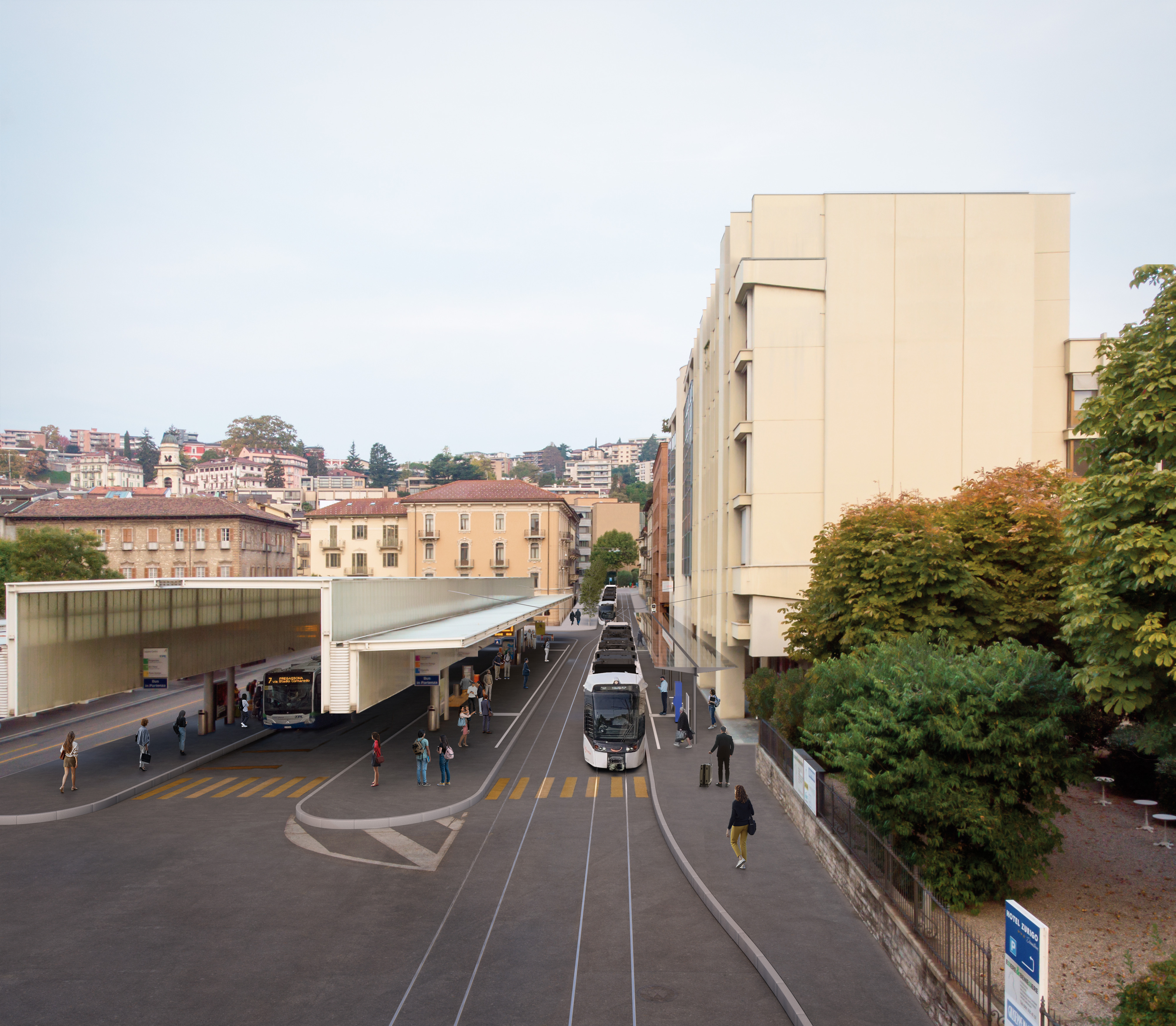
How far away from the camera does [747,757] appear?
27.3m

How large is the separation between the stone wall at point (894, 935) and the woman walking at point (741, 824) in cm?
156

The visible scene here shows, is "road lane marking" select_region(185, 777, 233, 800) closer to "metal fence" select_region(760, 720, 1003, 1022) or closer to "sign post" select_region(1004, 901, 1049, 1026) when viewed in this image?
"metal fence" select_region(760, 720, 1003, 1022)

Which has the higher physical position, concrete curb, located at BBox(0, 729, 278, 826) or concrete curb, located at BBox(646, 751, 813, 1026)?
concrete curb, located at BBox(646, 751, 813, 1026)

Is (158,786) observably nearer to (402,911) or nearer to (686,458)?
(402,911)

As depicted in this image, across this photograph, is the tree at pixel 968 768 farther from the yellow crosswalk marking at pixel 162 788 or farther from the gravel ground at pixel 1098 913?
the yellow crosswalk marking at pixel 162 788

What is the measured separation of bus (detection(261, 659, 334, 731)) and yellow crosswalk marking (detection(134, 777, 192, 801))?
5.55 m

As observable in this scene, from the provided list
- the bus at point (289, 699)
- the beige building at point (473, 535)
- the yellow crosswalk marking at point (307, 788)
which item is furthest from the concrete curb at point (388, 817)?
the beige building at point (473, 535)

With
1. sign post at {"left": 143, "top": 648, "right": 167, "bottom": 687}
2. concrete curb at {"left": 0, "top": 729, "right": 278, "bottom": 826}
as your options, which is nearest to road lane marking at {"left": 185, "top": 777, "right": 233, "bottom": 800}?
concrete curb at {"left": 0, "top": 729, "right": 278, "bottom": 826}

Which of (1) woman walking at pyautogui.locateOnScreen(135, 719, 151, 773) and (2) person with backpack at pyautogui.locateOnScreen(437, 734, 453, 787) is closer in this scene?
(2) person with backpack at pyautogui.locateOnScreen(437, 734, 453, 787)

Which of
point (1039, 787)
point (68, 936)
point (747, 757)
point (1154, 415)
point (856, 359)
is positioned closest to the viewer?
point (1154, 415)

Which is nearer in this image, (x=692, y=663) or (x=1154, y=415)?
(x=1154, y=415)

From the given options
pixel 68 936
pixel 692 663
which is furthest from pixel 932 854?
pixel 692 663

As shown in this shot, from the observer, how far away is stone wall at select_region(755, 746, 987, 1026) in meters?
9.79

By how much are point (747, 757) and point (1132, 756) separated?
1092 centimetres
